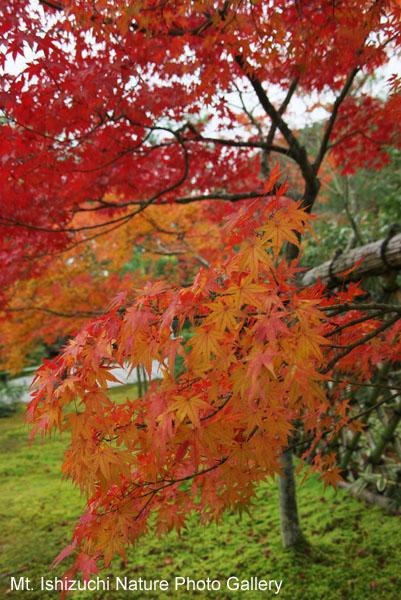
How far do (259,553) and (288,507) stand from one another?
1.50 feet

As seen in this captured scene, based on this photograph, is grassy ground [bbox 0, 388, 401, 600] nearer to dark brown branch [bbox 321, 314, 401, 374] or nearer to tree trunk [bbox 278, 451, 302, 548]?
tree trunk [bbox 278, 451, 302, 548]

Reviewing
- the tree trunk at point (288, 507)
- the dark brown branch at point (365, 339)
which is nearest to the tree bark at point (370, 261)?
the dark brown branch at point (365, 339)

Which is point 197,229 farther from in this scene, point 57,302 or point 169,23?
point 169,23

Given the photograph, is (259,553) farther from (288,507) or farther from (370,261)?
(370,261)

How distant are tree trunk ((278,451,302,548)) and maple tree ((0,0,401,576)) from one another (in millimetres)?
415

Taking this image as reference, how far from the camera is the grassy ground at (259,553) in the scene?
9.07 ft

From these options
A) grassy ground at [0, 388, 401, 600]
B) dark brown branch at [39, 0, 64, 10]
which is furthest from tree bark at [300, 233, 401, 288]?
dark brown branch at [39, 0, 64, 10]

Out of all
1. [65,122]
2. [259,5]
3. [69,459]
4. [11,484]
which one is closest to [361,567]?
[69,459]

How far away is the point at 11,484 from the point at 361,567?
4.76 meters

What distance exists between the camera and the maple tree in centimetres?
112

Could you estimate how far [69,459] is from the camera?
1341 millimetres

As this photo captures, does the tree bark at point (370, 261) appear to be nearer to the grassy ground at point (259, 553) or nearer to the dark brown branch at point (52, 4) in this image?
the grassy ground at point (259, 553)

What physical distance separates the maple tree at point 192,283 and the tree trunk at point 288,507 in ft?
1.36

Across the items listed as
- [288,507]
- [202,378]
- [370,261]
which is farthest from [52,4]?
[288,507]
